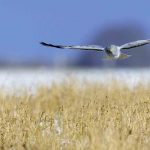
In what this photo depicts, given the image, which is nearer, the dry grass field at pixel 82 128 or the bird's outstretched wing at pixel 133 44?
the dry grass field at pixel 82 128

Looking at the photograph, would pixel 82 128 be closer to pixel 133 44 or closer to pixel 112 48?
pixel 112 48

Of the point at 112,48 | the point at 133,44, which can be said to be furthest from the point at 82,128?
the point at 133,44

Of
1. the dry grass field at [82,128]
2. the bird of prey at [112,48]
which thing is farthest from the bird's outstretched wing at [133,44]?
the dry grass field at [82,128]

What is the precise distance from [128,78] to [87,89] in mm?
1040

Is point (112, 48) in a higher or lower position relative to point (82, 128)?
higher

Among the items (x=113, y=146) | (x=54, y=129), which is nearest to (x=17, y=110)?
(x=54, y=129)

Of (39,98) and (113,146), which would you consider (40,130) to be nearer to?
(113,146)

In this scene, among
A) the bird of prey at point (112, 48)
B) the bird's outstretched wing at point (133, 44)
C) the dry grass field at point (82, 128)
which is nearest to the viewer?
the dry grass field at point (82, 128)

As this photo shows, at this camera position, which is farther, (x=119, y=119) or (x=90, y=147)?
(x=119, y=119)

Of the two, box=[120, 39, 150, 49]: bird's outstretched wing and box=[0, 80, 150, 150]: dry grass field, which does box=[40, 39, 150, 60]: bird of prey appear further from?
Result: box=[0, 80, 150, 150]: dry grass field

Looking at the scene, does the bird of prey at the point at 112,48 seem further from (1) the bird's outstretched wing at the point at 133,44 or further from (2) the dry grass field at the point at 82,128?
(2) the dry grass field at the point at 82,128

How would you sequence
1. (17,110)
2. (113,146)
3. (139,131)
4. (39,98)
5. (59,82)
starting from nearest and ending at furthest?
(113,146), (139,131), (17,110), (39,98), (59,82)

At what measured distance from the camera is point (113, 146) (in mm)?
6391

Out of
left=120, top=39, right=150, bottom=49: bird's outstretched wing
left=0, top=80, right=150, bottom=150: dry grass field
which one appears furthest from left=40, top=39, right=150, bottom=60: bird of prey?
left=0, top=80, right=150, bottom=150: dry grass field
